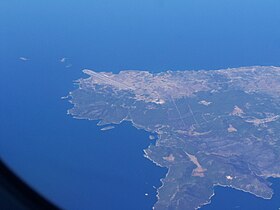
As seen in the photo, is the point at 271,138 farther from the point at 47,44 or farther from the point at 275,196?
the point at 47,44

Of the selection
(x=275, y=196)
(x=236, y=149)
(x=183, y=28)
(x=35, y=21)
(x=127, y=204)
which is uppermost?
(x=183, y=28)

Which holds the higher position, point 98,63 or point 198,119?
point 98,63

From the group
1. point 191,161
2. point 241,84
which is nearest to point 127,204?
point 191,161

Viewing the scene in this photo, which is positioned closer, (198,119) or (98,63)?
(198,119)

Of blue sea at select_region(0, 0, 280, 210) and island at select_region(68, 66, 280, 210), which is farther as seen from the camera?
island at select_region(68, 66, 280, 210)
